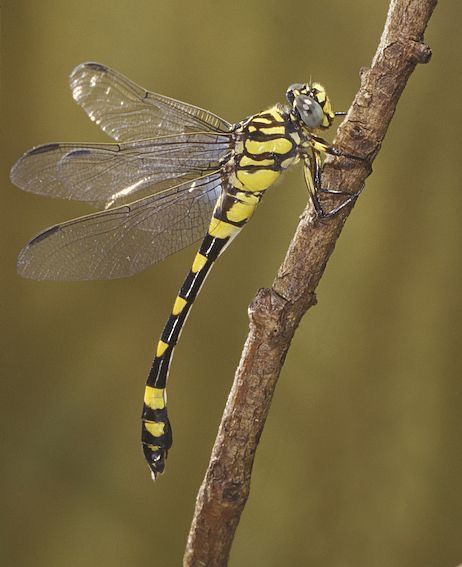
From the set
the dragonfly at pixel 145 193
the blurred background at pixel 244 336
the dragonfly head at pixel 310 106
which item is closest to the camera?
the dragonfly head at pixel 310 106

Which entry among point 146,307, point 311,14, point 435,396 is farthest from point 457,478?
point 311,14

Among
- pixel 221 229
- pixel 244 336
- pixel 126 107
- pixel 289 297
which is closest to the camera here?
pixel 289 297

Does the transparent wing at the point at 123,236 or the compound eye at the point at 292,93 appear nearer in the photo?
the compound eye at the point at 292,93

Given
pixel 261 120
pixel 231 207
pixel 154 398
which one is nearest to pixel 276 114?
pixel 261 120

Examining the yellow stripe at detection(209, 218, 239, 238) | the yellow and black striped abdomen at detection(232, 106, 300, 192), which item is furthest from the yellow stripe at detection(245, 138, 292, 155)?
the yellow stripe at detection(209, 218, 239, 238)

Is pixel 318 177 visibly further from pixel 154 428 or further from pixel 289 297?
pixel 154 428

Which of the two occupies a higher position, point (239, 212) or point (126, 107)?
point (126, 107)

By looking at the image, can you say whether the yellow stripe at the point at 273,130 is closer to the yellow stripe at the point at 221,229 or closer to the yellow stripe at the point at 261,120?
the yellow stripe at the point at 261,120

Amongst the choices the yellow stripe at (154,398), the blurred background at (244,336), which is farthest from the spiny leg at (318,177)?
the blurred background at (244,336)

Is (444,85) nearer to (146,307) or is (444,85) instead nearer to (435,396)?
(435,396)
